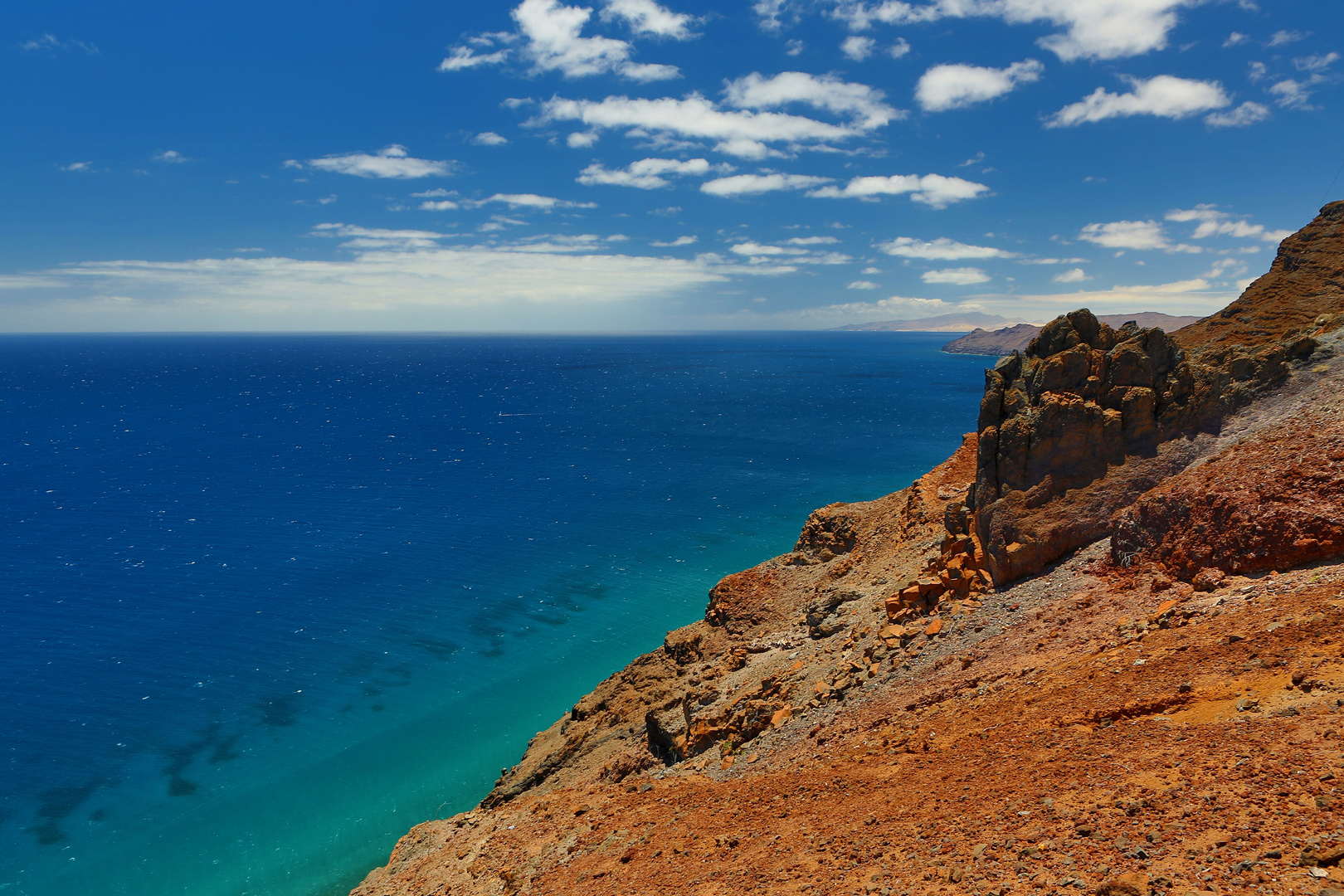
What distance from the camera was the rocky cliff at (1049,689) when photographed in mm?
10078

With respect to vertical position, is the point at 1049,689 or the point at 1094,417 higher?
the point at 1094,417

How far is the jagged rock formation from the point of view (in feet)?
70.1

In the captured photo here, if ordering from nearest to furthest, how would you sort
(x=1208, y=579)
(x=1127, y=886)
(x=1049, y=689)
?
(x=1127, y=886), (x=1049, y=689), (x=1208, y=579)

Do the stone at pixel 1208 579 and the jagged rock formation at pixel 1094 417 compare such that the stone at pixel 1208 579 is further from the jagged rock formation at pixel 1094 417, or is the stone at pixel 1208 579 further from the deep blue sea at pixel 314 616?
the deep blue sea at pixel 314 616

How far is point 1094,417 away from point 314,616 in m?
53.0

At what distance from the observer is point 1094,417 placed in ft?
72.4

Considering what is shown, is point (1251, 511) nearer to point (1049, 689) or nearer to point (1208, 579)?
point (1208, 579)

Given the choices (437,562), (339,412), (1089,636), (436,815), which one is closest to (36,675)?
(437,562)

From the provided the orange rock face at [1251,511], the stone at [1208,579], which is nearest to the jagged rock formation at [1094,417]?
the orange rock face at [1251,511]

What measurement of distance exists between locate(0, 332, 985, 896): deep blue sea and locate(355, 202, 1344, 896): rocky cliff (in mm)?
11356

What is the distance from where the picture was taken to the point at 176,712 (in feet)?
126

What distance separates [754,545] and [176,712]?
1789 inches

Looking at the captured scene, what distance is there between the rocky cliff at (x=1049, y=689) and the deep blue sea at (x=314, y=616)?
11356 mm

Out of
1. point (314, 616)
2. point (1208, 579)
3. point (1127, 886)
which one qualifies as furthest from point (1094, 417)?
point (314, 616)
